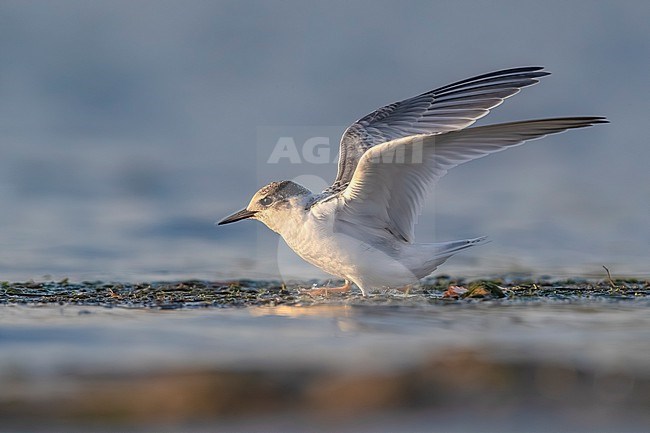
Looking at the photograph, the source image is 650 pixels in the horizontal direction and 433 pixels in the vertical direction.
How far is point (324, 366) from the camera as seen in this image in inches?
195

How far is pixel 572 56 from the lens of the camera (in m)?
13.3

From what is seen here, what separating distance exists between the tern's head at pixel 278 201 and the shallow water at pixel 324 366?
123 centimetres

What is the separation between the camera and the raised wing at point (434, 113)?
7.83m

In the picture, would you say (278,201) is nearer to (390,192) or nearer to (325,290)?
(325,290)

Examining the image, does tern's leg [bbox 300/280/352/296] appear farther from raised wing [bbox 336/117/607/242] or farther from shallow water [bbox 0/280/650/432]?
shallow water [bbox 0/280/650/432]

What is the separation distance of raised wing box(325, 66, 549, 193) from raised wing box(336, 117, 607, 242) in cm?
41

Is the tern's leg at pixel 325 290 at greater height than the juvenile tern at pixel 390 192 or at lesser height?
lesser

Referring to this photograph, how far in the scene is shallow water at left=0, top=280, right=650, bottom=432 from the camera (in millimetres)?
4367

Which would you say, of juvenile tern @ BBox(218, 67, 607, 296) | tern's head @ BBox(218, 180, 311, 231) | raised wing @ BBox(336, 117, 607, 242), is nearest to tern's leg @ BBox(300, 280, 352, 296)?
juvenile tern @ BBox(218, 67, 607, 296)

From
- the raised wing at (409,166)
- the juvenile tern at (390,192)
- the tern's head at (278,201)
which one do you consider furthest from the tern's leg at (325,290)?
the tern's head at (278,201)

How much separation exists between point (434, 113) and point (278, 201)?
5.23ft

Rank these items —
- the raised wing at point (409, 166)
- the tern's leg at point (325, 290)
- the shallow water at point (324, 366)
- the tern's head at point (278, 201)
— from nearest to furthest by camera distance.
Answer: the shallow water at point (324, 366) < the raised wing at point (409, 166) < the tern's leg at point (325, 290) < the tern's head at point (278, 201)

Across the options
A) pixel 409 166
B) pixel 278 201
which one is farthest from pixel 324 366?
pixel 278 201

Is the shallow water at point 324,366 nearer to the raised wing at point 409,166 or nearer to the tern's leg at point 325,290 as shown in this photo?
the tern's leg at point 325,290
